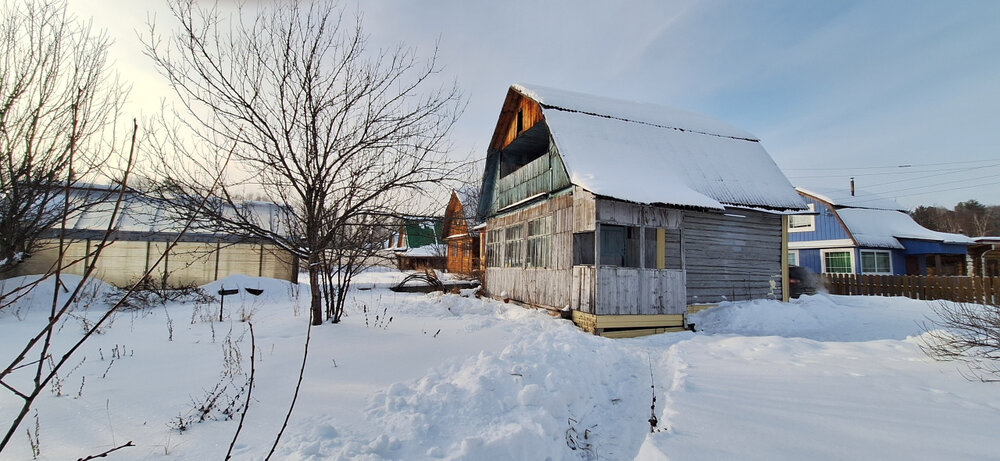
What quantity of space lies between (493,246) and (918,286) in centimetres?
1702

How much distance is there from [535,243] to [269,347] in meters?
8.16

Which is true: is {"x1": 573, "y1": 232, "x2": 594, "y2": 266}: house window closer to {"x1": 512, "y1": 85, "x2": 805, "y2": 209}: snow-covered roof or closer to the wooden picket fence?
{"x1": 512, "y1": 85, "x2": 805, "y2": 209}: snow-covered roof

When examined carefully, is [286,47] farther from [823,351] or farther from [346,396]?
[823,351]

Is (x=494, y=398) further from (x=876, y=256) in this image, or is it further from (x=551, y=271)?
(x=876, y=256)

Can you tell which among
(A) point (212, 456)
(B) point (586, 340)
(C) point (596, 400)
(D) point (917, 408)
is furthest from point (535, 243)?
(A) point (212, 456)

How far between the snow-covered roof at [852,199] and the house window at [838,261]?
2.62 meters

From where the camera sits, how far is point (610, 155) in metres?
11.4

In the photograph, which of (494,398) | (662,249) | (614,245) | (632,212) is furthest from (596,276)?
(494,398)

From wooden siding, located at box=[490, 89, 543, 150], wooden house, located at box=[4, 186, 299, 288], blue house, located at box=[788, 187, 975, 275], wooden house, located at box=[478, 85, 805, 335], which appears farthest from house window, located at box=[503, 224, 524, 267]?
blue house, located at box=[788, 187, 975, 275]

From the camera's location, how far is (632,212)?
404 inches

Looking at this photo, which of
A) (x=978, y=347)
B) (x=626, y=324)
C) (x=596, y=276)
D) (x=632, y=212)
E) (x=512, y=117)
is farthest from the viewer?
(x=512, y=117)

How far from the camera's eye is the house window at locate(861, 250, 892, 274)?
22.6m

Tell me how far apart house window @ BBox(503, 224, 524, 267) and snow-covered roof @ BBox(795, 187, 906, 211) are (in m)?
19.4

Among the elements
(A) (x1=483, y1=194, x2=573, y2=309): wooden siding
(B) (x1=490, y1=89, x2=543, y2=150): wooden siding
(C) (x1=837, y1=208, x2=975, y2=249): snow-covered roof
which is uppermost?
A: (B) (x1=490, y1=89, x2=543, y2=150): wooden siding
